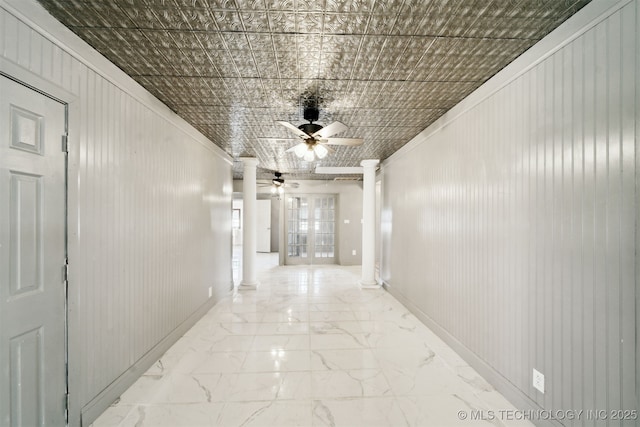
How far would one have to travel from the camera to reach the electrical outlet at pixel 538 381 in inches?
66.2

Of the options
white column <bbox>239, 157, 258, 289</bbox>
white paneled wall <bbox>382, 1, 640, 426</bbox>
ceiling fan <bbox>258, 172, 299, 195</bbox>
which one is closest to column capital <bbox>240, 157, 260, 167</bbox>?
white column <bbox>239, 157, 258, 289</bbox>

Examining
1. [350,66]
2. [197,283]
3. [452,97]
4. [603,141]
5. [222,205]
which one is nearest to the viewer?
[603,141]

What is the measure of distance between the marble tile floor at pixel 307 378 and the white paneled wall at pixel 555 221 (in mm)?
422

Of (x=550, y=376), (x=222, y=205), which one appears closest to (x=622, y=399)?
(x=550, y=376)

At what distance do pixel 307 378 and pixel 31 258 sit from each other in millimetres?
2060

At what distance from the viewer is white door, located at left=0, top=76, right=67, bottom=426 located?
1264mm

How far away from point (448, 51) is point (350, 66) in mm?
685

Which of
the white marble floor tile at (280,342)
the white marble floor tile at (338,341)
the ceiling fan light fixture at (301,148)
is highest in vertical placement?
the ceiling fan light fixture at (301,148)

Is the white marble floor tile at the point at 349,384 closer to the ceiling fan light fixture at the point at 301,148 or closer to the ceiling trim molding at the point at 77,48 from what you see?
the ceiling fan light fixture at the point at 301,148

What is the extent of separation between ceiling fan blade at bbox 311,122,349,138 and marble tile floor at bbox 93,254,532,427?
2266mm

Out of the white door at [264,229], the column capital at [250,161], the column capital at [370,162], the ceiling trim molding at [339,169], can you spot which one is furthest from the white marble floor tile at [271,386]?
the white door at [264,229]

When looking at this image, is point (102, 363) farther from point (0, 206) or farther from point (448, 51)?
point (448, 51)

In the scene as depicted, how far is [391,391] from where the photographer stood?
2.09m

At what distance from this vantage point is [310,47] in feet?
5.80
